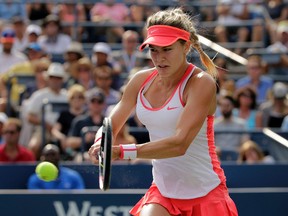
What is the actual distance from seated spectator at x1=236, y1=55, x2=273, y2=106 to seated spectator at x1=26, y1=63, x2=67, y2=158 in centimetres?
236

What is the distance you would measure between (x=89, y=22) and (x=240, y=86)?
10.1 ft

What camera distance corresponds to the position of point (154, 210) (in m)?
4.83

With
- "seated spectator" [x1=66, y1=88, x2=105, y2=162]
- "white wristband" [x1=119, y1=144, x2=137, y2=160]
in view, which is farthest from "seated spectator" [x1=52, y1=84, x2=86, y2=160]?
"white wristband" [x1=119, y1=144, x2=137, y2=160]

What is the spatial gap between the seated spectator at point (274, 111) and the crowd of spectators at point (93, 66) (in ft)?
0.04

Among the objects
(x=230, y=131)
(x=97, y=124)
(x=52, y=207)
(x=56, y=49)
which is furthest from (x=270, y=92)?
(x=52, y=207)

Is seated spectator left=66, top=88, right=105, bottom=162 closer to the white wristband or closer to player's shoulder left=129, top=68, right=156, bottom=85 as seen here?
player's shoulder left=129, top=68, right=156, bottom=85

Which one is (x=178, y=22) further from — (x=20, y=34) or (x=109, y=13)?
(x=109, y=13)

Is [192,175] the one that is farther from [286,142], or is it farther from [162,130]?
[286,142]

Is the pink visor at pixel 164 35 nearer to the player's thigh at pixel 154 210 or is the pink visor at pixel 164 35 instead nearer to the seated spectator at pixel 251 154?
the player's thigh at pixel 154 210

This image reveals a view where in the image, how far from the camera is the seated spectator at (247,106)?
34.5 ft

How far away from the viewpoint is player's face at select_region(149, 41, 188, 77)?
4691 mm

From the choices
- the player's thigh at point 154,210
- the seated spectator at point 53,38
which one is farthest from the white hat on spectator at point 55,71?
the player's thigh at point 154,210

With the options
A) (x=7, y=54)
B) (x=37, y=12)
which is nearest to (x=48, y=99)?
(x=7, y=54)

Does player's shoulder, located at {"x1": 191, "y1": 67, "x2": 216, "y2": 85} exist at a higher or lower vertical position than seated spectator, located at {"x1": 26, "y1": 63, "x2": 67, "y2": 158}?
higher
